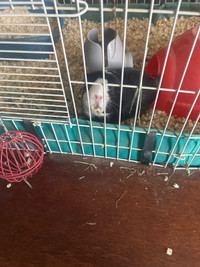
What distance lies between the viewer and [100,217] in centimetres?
65

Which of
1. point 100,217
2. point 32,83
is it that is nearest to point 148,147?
point 100,217

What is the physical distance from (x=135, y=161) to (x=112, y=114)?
173mm

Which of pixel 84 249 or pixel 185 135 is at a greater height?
pixel 185 135

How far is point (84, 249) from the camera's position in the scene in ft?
1.95

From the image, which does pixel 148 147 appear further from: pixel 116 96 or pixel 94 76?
pixel 94 76

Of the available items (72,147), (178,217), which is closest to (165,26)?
(72,147)

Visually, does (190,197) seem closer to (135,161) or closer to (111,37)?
(135,161)

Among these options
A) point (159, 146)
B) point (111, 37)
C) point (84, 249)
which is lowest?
point (84, 249)

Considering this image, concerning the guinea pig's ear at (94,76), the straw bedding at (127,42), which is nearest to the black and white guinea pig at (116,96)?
the guinea pig's ear at (94,76)

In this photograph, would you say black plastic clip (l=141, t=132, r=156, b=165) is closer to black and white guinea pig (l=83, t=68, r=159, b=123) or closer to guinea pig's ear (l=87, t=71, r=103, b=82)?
black and white guinea pig (l=83, t=68, r=159, b=123)

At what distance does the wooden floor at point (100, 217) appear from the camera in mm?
583

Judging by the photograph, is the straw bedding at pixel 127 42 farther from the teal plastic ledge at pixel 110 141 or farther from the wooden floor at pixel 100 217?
the wooden floor at pixel 100 217

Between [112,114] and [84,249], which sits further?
[112,114]

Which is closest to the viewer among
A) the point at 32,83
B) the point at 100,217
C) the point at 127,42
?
the point at 100,217
